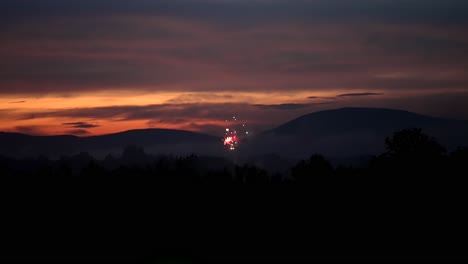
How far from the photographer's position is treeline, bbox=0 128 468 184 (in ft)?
72.9

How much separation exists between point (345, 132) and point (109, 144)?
230 ft

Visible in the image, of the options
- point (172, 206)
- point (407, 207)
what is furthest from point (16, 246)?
point (407, 207)

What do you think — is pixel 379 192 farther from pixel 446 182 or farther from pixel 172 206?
pixel 172 206

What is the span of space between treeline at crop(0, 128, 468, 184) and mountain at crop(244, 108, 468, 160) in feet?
204

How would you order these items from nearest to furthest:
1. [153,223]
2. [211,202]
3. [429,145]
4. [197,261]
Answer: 1. [197,261]
2. [153,223]
3. [211,202]
4. [429,145]

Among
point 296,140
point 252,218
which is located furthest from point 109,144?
point 252,218

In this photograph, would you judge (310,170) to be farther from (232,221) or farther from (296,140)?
(296,140)

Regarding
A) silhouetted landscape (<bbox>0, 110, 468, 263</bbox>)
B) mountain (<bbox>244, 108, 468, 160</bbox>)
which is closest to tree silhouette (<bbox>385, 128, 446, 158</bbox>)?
silhouetted landscape (<bbox>0, 110, 468, 263</bbox>)

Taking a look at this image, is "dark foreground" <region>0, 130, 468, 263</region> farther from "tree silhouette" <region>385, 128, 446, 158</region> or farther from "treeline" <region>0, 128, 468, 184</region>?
"tree silhouette" <region>385, 128, 446, 158</region>

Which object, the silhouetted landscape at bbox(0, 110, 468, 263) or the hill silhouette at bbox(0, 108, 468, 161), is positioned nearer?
the silhouetted landscape at bbox(0, 110, 468, 263)

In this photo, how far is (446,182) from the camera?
20.1m

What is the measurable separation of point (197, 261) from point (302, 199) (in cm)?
515

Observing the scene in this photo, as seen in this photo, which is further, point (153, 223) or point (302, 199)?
point (302, 199)

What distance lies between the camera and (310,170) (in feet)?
117
